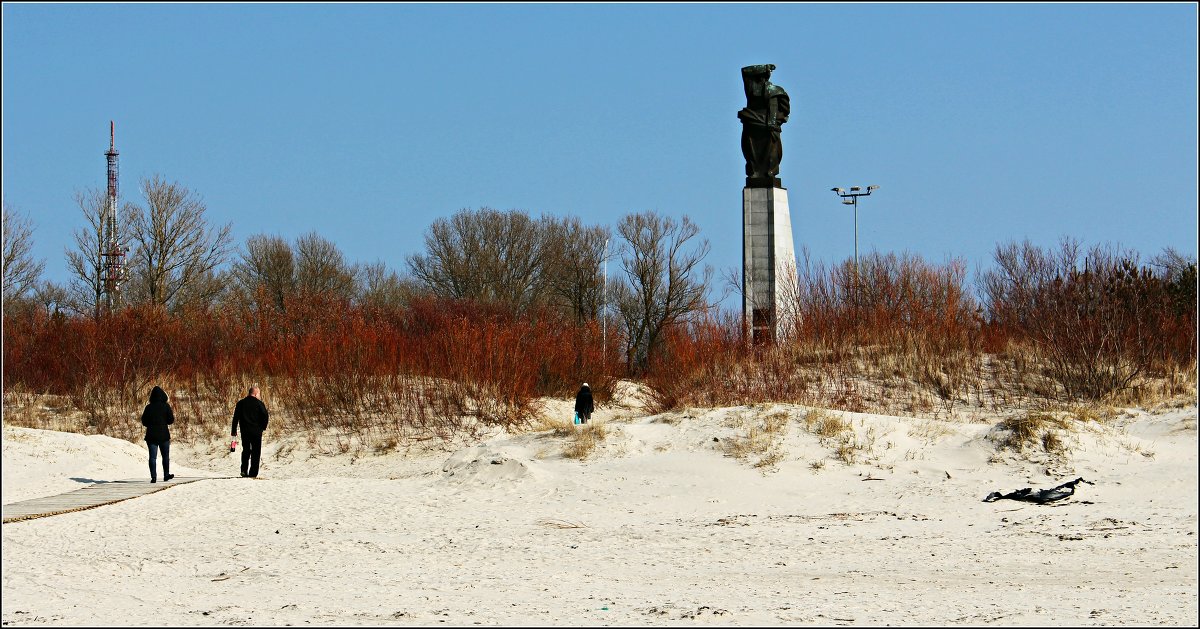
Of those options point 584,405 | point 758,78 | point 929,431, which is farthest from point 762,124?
point 929,431

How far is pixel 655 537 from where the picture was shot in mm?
11641

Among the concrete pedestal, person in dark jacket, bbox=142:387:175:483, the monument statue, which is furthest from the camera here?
the monument statue

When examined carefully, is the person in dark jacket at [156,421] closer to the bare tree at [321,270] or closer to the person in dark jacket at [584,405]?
the person in dark jacket at [584,405]

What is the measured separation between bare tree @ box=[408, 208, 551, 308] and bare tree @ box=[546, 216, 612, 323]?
44cm

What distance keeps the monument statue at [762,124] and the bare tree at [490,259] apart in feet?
89.7

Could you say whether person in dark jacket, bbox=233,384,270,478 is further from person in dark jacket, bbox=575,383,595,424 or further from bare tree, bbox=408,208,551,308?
bare tree, bbox=408,208,551,308

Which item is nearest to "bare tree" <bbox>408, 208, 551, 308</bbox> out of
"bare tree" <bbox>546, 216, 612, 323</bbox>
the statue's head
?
"bare tree" <bbox>546, 216, 612, 323</bbox>

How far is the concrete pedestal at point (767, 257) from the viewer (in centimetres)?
2469

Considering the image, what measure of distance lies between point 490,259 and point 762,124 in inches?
1142

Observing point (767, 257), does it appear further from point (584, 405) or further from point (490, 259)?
point (490, 259)

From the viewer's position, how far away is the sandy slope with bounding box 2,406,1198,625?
8078 mm

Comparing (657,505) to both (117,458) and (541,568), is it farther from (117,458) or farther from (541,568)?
(117,458)

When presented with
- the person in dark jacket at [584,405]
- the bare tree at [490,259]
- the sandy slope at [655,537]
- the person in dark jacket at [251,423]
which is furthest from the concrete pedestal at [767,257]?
the bare tree at [490,259]

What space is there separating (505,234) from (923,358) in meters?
34.5
